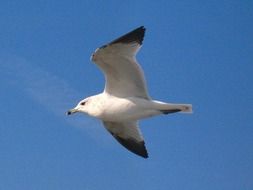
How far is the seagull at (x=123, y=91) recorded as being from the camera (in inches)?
535

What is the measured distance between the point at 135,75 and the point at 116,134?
2.01 metres

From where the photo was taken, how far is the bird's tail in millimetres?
13954

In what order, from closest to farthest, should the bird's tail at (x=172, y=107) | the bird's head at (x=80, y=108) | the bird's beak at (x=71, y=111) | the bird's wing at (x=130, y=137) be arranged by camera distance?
the bird's tail at (x=172, y=107) < the bird's head at (x=80, y=108) < the bird's beak at (x=71, y=111) < the bird's wing at (x=130, y=137)

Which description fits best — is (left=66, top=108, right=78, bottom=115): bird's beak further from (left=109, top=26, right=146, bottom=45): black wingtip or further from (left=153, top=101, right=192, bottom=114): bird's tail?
(left=109, top=26, right=146, bottom=45): black wingtip

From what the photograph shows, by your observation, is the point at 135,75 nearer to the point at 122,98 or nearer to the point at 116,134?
the point at 122,98

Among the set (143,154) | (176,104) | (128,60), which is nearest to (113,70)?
(128,60)

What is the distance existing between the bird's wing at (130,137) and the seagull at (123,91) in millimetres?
561

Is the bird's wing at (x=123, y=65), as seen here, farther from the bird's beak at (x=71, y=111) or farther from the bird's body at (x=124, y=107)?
the bird's beak at (x=71, y=111)

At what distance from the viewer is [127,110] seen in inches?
562

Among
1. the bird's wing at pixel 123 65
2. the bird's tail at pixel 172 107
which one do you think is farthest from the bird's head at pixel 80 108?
the bird's tail at pixel 172 107

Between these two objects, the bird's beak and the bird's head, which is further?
the bird's beak

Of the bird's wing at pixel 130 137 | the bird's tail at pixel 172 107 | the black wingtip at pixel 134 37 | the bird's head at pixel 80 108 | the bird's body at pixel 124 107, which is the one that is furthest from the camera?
the bird's wing at pixel 130 137

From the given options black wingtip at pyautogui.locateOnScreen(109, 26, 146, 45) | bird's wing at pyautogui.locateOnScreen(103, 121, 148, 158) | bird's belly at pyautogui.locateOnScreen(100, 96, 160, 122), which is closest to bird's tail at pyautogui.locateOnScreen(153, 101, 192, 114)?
bird's belly at pyautogui.locateOnScreen(100, 96, 160, 122)

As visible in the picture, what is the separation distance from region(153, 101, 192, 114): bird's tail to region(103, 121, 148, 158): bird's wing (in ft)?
5.29
